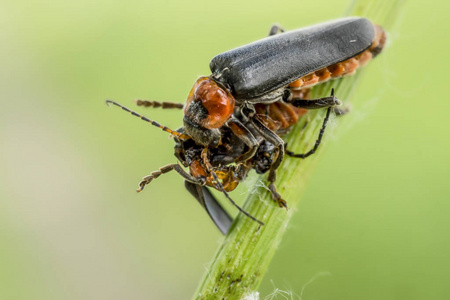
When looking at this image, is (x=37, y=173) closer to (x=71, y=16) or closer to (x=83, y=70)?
(x=83, y=70)

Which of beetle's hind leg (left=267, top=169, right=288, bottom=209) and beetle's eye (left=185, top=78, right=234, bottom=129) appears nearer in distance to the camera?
beetle's hind leg (left=267, top=169, right=288, bottom=209)

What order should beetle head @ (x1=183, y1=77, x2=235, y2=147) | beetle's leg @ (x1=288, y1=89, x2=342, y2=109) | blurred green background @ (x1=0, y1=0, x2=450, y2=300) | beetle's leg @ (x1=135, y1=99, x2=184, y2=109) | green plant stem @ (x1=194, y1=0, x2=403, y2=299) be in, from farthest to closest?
blurred green background @ (x1=0, y1=0, x2=450, y2=300) < beetle's leg @ (x1=135, y1=99, x2=184, y2=109) < beetle's leg @ (x1=288, y1=89, x2=342, y2=109) < beetle head @ (x1=183, y1=77, x2=235, y2=147) < green plant stem @ (x1=194, y1=0, x2=403, y2=299)

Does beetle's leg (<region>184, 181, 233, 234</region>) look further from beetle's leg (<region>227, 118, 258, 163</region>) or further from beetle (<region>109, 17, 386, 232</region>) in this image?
beetle's leg (<region>227, 118, 258, 163</region>)

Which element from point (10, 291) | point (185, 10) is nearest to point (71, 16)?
point (185, 10)

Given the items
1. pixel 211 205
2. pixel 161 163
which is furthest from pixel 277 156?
pixel 161 163

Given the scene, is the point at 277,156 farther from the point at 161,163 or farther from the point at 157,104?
the point at 157,104

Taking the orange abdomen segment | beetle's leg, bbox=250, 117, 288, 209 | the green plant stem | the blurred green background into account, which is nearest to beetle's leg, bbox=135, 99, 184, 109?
the blurred green background

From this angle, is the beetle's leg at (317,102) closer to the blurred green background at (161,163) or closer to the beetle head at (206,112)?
the beetle head at (206,112)

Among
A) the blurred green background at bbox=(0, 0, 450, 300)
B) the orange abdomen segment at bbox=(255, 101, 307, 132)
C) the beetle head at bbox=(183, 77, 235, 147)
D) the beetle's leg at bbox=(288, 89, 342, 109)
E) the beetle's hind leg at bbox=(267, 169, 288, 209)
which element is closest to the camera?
the beetle's hind leg at bbox=(267, 169, 288, 209)
